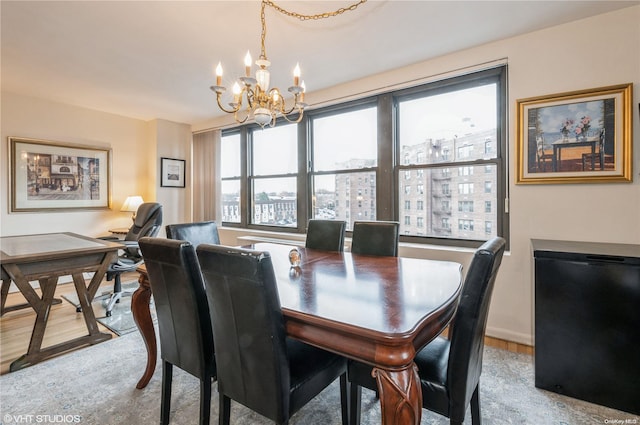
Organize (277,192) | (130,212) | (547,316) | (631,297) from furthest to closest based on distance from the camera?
(130,212) < (277,192) < (547,316) < (631,297)

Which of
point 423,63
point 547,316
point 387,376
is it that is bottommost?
point 547,316

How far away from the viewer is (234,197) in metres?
4.91

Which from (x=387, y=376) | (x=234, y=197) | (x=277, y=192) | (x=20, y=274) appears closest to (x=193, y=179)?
(x=234, y=197)

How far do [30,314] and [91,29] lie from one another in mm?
2840

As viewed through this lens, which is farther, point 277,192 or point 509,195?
point 277,192

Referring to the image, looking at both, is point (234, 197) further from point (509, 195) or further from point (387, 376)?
point (387, 376)

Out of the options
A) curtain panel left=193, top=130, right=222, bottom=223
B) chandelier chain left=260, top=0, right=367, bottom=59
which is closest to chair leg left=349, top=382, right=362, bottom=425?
chandelier chain left=260, top=0, right=367, bottom=59

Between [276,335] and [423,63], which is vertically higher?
[423,63]

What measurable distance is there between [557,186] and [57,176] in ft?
18.5

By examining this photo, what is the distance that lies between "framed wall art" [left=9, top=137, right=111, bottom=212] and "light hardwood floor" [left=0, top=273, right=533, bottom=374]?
130 centimetres

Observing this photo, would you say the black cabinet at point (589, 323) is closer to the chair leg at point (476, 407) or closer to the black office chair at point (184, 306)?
the chair leg at point (476, 407)

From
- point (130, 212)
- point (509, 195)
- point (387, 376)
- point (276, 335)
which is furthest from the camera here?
point (130, 212)

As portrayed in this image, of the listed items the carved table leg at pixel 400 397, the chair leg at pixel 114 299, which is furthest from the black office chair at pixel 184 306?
the chair leg at pixel 114 299

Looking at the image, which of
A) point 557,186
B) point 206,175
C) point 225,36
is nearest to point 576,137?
point 557,186
